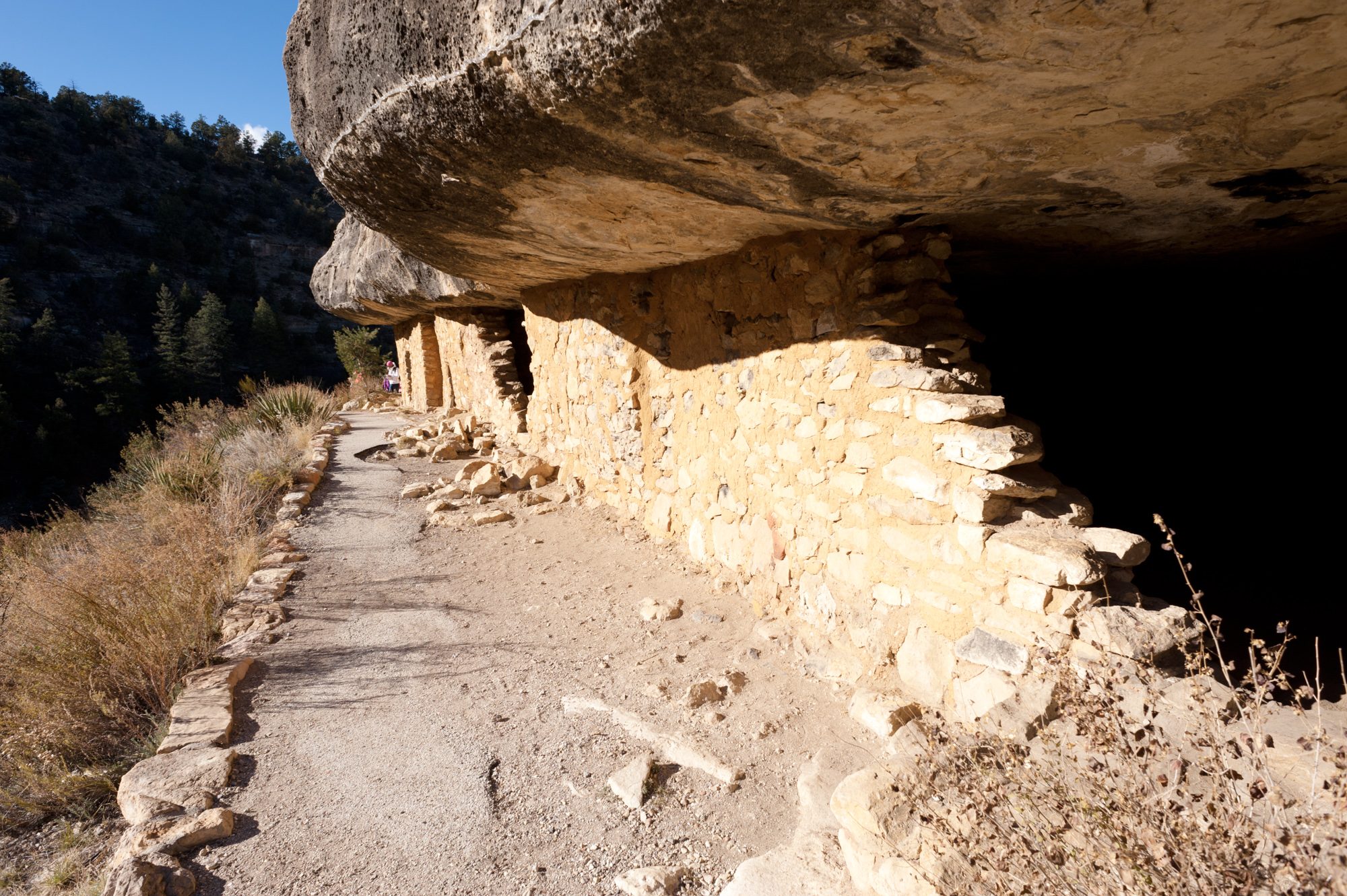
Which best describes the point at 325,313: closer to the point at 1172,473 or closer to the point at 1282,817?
the point at 1172,473

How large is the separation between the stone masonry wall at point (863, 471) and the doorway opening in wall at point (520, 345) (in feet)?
12.8

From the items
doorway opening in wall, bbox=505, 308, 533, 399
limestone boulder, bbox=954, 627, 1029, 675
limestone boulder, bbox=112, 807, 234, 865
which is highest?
doorway opening in wall, bbox=505, 308, 533, 399

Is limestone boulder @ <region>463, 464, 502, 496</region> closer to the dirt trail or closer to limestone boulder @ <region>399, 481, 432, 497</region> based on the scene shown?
limestone boulder @ <region>399, 481, 432, 497</region>

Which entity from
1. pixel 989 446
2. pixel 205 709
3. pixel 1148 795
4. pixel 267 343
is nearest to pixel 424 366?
A: pixel 205 709

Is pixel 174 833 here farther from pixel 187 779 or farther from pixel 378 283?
pixel 378 283

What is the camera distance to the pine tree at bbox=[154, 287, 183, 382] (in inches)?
760

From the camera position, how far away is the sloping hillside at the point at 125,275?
57.3 feet

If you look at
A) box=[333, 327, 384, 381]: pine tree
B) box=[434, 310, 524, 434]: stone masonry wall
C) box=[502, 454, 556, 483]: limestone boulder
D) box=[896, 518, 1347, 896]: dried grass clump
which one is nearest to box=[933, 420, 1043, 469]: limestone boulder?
box=[896, 518, 1347, 896]: dried grass clump

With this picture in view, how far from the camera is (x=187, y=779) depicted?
7.02 ft

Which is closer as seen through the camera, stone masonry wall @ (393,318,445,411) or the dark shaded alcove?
the dark shaded alcove

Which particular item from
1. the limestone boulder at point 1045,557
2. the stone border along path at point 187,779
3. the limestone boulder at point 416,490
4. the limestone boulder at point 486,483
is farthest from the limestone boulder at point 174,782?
the limestone boulder at point 416,490

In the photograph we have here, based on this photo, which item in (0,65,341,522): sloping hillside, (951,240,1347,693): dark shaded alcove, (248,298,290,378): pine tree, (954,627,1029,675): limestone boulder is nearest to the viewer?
(954,627,1029,675): limestone boulder

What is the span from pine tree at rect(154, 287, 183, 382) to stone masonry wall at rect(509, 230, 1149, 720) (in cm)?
2063

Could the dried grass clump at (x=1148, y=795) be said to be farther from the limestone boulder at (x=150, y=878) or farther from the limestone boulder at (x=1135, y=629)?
the limestone boulder at (x=150, y=878)
